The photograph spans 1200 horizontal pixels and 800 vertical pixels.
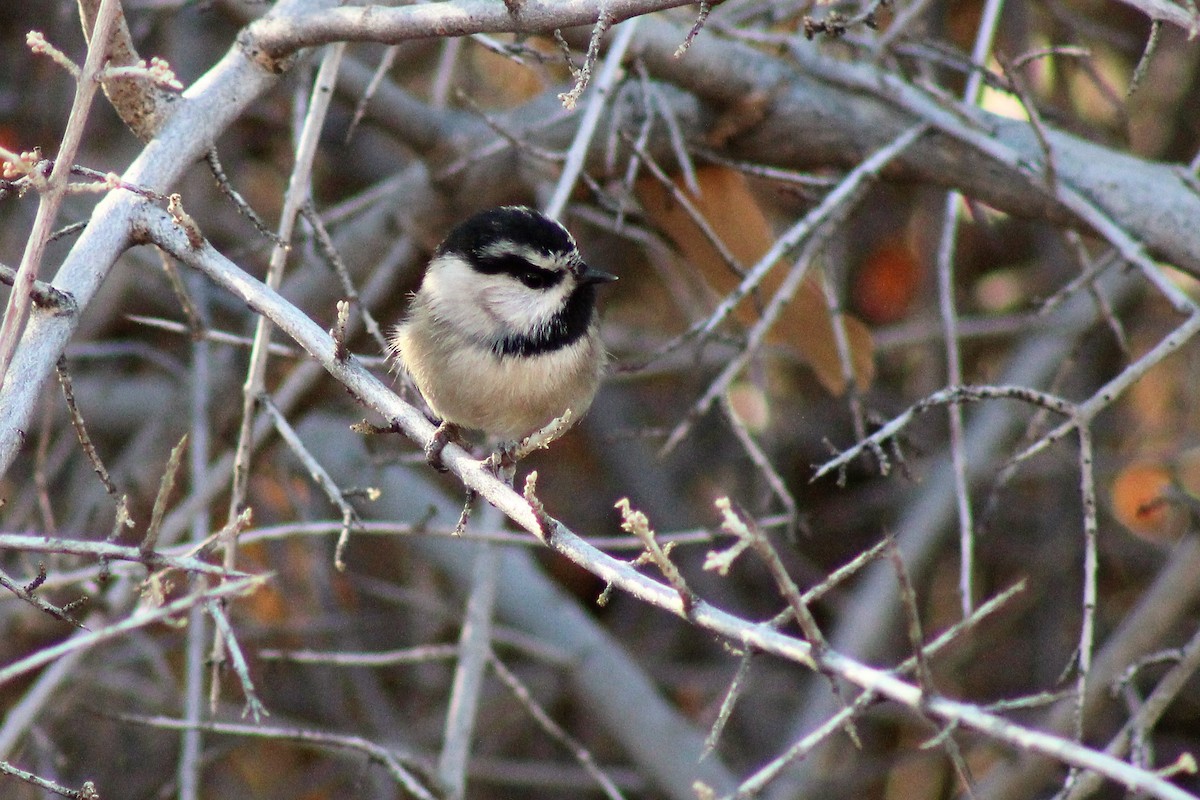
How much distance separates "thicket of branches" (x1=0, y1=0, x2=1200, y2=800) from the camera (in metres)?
2.65

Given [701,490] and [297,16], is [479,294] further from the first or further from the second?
[701,490]

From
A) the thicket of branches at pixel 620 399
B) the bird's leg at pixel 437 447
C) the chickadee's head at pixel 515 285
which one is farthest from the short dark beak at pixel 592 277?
the bird's leg at pixel 437 447

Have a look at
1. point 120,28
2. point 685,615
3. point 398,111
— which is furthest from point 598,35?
point 398,111

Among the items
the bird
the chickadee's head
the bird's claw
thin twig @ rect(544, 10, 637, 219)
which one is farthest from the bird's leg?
thin twig @ rect(544, 10, 637, 219)

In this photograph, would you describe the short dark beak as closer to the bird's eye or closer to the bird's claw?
the bird's eye

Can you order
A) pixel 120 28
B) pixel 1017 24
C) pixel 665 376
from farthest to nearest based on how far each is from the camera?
pixel 665 376, pixel 1017 24, pixel 120 28

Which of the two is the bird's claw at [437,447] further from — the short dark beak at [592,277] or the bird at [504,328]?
the short dark beak at [592,277]

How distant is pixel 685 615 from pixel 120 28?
168 cm

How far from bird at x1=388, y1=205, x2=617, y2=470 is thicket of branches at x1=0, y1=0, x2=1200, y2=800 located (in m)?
0.19

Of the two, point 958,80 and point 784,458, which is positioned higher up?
point 958,80

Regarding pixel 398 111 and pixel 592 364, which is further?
pixel 398 111

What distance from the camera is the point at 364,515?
5285mm

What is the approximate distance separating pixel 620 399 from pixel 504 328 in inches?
102

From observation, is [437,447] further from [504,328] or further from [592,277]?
[592,277]
